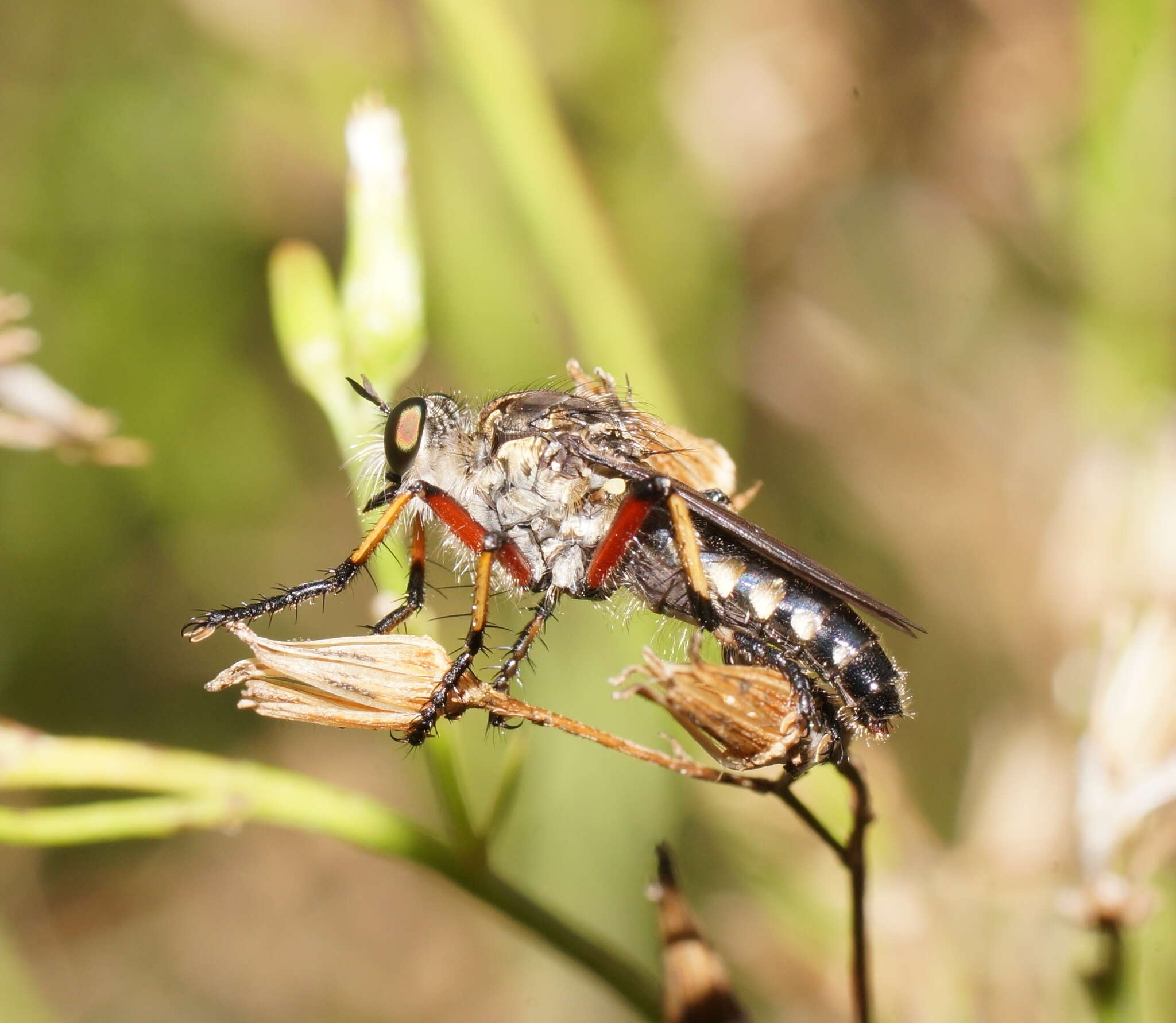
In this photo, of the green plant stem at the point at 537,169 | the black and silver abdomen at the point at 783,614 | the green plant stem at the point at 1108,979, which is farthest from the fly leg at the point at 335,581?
the green plant stem at the point at 1108,979

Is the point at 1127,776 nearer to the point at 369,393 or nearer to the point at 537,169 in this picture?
the point at 369,393

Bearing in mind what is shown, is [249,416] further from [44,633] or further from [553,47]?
[553,47]

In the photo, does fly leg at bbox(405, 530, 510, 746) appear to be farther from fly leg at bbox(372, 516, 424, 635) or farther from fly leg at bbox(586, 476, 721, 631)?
fly leg at bbox(586, 476, 721, 631)

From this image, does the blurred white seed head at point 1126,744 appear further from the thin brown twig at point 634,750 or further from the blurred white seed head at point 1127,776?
the thin brown twig at point 634,750

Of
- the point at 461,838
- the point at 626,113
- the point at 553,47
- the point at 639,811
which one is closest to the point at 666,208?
the point at 626,113

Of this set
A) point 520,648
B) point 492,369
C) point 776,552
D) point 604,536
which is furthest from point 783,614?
point 492,369

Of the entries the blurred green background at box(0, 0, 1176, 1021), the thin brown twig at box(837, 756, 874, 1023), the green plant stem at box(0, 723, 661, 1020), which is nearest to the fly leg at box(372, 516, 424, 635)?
the green plant stem at box(0, 723, 661, 1020)
